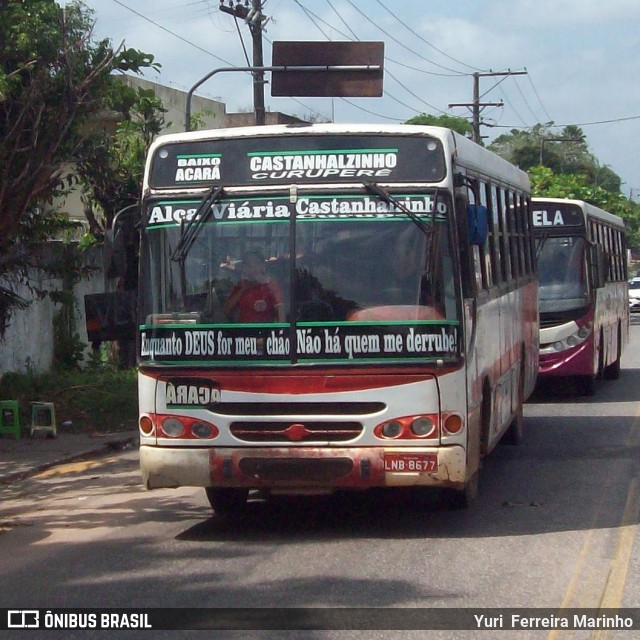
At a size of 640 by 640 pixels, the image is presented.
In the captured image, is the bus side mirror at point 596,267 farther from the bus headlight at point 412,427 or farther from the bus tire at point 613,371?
the bus headlight at point 412,427

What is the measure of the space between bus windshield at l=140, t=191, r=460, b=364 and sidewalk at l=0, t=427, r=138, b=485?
15.6 feet

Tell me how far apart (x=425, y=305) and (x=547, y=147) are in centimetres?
7283

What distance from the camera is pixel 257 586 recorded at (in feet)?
23.2

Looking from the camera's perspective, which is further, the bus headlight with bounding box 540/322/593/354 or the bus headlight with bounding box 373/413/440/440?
the bus headlight with bounding box 540/322/593/354

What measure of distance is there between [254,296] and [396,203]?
1174mm

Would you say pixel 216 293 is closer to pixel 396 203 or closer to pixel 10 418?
pixel 396 203

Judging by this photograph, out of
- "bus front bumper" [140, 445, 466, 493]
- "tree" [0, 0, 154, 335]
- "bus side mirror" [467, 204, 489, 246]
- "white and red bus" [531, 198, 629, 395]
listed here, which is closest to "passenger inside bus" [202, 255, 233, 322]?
"bus front bumper" [140, 445, 466, 493]

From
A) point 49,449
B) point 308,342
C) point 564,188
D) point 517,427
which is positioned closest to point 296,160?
point 308,342

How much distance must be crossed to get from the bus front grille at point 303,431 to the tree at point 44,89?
6607 millimetres

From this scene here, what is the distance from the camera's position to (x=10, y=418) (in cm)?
1531

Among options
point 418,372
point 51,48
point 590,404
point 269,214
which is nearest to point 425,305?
point 418,372

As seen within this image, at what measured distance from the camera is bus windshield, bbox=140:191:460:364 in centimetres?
819

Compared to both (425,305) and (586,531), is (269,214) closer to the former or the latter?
(425,305)

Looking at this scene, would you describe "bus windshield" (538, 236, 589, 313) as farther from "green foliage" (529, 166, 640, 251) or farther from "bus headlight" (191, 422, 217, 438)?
"green foliage" (529, 166, 640, 251)
